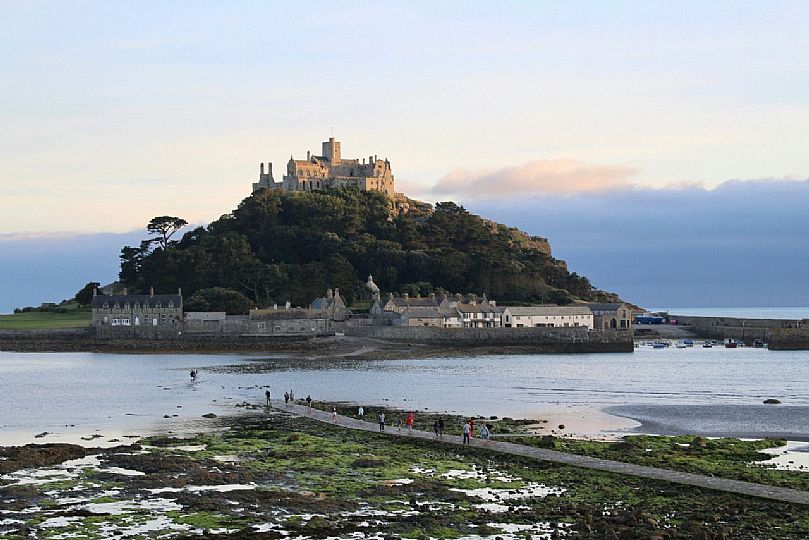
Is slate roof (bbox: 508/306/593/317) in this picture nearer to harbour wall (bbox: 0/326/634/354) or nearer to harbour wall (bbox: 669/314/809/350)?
harbour wall (bbox: 0/326/634/354)

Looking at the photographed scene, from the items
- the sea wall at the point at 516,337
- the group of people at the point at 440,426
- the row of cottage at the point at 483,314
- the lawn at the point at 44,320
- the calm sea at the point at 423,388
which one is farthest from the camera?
the lawn at the point at 44,320

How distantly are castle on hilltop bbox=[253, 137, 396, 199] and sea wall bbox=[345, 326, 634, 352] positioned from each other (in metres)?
43.0

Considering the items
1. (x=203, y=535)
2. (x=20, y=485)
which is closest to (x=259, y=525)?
(x=203, y=535)

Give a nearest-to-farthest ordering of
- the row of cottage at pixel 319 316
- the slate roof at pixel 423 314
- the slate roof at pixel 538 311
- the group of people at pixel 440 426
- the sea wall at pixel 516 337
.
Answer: the group of people at pixel 440 426 → the sea wall at pixel 516 337 → the slate roof at pixel 423 314 → the row of cottage at pixel 319 316 → the slate roof at pixel 538 311

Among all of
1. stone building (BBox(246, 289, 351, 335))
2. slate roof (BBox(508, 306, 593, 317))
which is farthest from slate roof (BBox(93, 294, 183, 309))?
slate roof (BBox(508, 306, 593, 317))

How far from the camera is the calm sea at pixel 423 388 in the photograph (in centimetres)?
3497

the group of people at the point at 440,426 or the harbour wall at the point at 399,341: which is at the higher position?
the harbour wall at the point at 399,341

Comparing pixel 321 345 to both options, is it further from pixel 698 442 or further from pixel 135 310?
pixel 698 442

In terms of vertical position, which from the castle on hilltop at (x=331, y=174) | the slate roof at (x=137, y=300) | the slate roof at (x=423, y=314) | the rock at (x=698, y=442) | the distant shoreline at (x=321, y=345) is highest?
the castle on hilltop at (x=331, y=174)

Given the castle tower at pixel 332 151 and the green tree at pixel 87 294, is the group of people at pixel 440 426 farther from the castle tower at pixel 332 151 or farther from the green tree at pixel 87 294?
the castle tower at pixel 332 151

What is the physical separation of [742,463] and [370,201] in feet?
288

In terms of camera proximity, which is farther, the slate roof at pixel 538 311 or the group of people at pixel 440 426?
the slate roof at pixel 538 311

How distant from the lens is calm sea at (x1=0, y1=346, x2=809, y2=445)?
34969 mm

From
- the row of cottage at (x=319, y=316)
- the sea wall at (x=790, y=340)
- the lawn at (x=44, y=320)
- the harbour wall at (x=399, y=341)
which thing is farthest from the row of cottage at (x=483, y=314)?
the lawn at (x=44, y=320)
